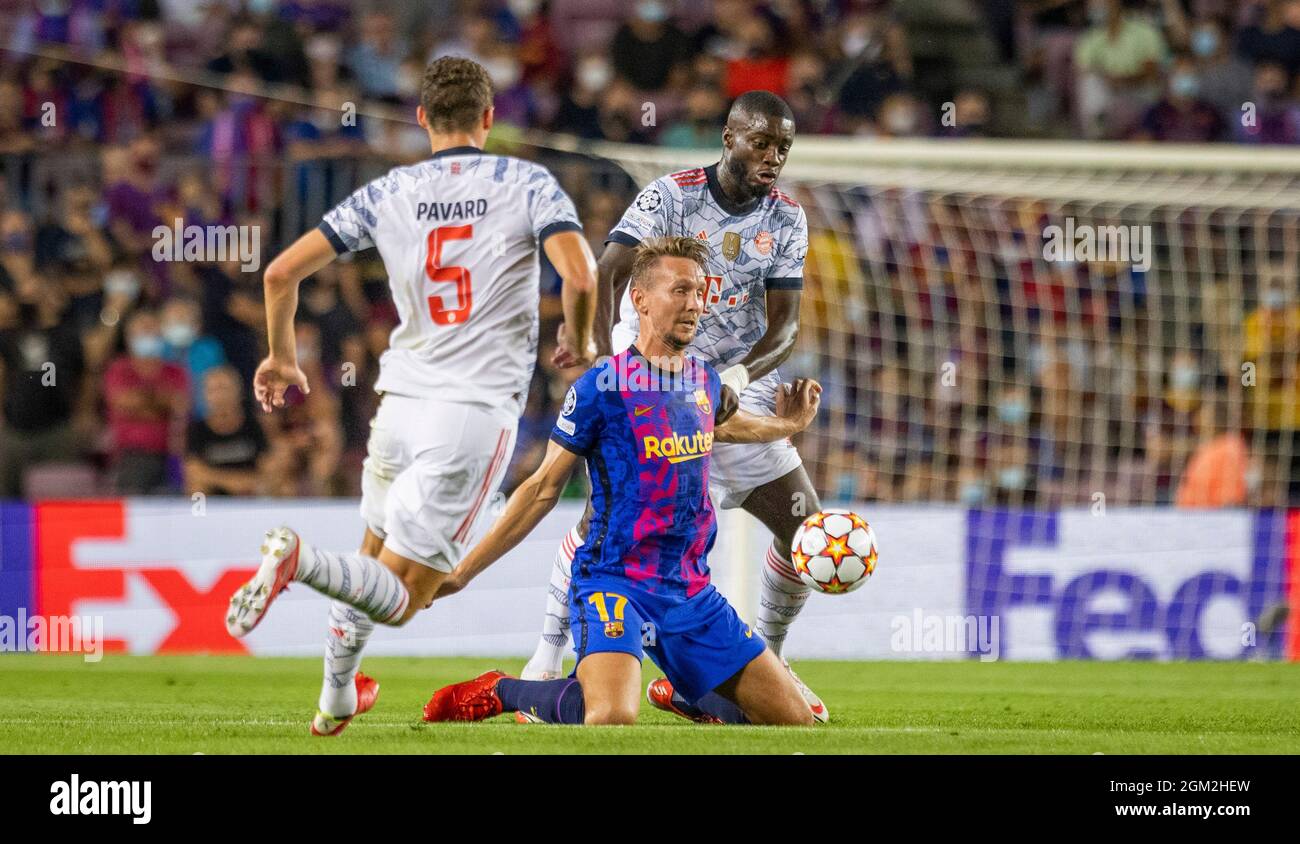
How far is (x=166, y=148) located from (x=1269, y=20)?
372 inches

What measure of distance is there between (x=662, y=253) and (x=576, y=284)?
40cm

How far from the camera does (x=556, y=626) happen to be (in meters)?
7.35

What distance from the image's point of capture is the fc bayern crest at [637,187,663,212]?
7199 millimetres

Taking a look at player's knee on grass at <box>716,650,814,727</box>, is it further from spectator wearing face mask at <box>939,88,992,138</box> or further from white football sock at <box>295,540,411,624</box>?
spectator wearing face mask at <box>939,88,992,138</box>

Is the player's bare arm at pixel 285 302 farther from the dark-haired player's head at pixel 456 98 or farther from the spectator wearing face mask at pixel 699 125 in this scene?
the spectator wearing face mask at pixel 699 125

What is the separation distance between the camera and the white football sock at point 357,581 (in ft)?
18.4

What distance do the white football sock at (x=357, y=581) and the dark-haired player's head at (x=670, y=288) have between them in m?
1.28

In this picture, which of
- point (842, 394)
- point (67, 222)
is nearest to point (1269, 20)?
point (842, 394)

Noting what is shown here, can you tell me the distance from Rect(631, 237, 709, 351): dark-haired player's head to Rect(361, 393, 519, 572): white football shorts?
62 centimetres

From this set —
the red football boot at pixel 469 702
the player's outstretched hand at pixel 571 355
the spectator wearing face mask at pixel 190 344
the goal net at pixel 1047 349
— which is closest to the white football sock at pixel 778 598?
the red football boot at pixel 469 702

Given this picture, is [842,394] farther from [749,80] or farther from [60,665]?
[60,665]

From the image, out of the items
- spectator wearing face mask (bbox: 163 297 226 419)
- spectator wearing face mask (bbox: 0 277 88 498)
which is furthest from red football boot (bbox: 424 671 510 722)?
spectator wearing face mask (bbox: 0 277 88 498)

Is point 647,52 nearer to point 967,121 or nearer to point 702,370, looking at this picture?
point 967,121

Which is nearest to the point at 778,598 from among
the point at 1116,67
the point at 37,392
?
the point at 37,392
